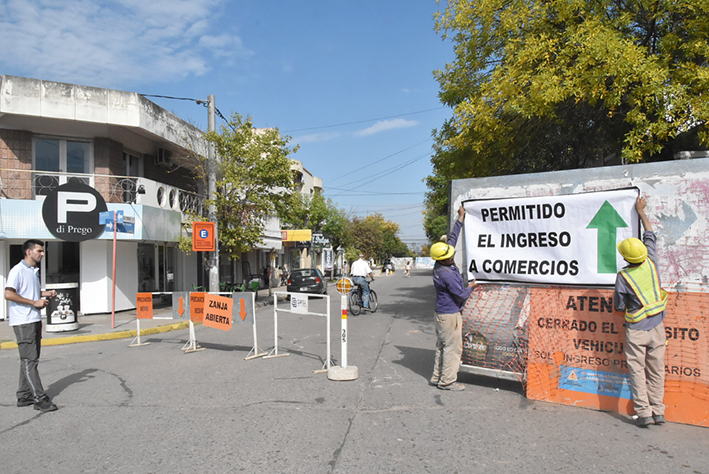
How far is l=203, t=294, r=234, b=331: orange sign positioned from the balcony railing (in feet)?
28.5

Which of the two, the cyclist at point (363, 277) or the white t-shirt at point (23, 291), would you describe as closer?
the white t-shirt at point (23, 291)

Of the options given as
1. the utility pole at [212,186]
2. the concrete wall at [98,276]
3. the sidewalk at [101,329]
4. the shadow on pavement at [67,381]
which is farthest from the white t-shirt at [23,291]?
the utility pole at [212,186]

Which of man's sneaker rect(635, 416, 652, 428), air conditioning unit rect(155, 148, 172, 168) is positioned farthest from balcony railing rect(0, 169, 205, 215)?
man's sneaker rect(635, 416, 652, 428)

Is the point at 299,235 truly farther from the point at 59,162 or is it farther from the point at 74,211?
the point at 74,211

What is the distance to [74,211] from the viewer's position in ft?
49.6

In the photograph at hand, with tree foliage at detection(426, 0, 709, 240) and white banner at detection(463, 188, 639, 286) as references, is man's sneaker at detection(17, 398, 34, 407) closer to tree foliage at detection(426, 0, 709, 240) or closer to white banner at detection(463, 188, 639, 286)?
white banner at detection(463, 188, 639, 286)

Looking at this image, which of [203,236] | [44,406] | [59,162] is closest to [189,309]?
[44,406]

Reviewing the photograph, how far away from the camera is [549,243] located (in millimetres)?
6102

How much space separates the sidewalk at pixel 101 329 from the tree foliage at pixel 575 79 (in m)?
7.84

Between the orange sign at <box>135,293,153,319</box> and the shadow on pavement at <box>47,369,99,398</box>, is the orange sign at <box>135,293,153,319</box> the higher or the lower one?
the higher one

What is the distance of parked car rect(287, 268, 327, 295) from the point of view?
22.8 metres

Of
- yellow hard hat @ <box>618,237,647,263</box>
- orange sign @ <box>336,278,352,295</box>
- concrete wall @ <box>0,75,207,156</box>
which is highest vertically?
concrete wall @ <box>0,75,207,156</box>

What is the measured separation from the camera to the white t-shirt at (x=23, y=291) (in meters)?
5.71

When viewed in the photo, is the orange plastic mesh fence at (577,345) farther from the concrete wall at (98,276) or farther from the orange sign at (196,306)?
the concrete wall at (98,276)
